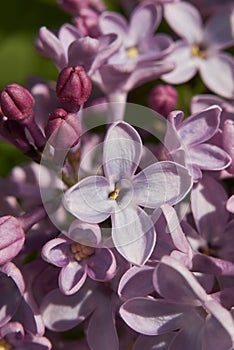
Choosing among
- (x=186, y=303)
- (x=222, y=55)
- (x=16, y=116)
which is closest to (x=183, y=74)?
(x=222, y=55)

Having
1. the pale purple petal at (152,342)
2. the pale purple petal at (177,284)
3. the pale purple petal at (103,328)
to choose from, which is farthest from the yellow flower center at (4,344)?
the pale purple petal at (177,284)

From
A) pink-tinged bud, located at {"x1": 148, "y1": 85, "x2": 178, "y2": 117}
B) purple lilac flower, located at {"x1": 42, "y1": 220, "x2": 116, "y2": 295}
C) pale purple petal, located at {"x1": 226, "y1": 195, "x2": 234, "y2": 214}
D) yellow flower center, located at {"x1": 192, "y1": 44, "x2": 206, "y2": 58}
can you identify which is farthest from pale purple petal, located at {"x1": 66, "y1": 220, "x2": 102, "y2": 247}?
yellow flower center, located at {"x1": 192, "y1": 44, "x2": 206, "y2": 58}

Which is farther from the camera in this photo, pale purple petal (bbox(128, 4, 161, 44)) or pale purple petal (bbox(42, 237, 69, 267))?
pale purple petal (bbox(128, 4, 161, 44))

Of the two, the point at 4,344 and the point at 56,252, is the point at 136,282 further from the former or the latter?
the point at 4,344

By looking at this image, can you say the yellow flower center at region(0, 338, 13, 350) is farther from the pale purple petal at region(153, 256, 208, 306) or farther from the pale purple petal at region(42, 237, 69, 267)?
the pale purple petal at region(153, 256, 208, 306)

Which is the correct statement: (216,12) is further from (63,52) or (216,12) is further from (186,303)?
(186,303)

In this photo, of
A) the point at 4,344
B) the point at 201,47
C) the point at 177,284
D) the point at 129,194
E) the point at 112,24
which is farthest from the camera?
the point at 201,47

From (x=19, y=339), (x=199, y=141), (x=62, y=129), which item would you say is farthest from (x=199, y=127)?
(x=19, y=339)

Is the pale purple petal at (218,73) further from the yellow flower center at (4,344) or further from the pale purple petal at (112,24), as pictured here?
the yellow flower center at (4,344)
